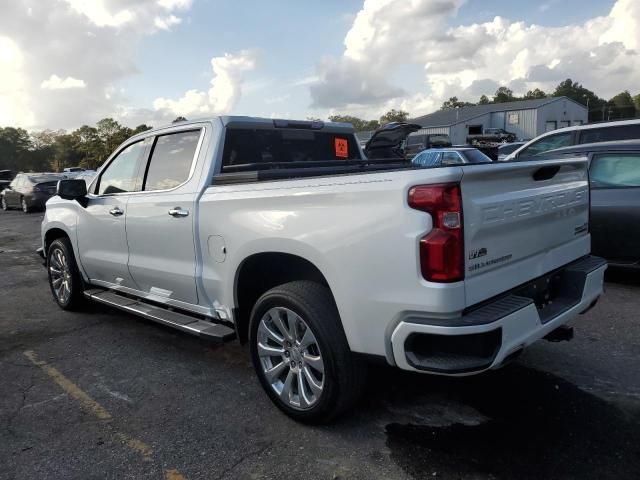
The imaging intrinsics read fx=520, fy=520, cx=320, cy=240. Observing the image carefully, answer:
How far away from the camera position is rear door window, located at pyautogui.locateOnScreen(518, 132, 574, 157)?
28.8ft

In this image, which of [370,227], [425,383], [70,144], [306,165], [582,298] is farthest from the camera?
[70,144]

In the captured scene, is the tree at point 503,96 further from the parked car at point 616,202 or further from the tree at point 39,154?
the parked car at point 616,202

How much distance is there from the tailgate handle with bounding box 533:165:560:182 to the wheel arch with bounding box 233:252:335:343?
4.54ft

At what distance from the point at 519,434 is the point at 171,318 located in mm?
2531

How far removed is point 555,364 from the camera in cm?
391

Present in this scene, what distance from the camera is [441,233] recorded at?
2414 mm

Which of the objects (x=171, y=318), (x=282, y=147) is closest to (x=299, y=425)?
(x=171, y=318)

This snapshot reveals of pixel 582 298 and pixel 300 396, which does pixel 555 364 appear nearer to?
pixel 582 298

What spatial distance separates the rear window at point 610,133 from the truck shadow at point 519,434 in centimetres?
611

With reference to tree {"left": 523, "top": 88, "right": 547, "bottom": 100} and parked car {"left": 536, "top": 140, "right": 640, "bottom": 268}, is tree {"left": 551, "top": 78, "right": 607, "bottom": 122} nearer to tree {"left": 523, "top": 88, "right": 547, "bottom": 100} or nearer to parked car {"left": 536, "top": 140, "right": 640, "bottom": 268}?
tree {"left": 523, "top": 88, "right": 547, "bottom": 100}

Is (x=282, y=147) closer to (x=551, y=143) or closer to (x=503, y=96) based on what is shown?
(x=551, y=143)

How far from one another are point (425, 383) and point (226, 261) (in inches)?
65.0

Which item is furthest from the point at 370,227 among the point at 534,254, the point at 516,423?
the point at 516,423

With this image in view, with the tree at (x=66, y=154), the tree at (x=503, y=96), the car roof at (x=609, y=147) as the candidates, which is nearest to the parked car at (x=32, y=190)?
the car roof at (x=609, y=147)
